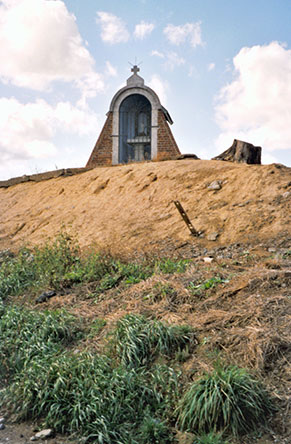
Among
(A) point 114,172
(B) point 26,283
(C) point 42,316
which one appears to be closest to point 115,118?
(A) point 114,172

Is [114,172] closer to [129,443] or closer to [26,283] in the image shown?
[26,283]

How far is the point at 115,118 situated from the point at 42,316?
11934mm

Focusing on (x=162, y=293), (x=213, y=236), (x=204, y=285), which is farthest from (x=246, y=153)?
(x=162, y=293)

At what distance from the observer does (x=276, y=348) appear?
3.73 meters

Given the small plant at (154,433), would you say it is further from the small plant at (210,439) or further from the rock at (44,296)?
the rock at (44,296)

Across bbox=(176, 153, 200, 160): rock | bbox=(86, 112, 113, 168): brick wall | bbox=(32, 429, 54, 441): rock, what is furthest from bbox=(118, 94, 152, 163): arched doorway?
bbox=(32, 429, 54, 441): rock

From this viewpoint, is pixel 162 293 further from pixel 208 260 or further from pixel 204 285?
pixel 208 260

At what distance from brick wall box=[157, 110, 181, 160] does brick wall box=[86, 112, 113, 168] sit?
1.89 m

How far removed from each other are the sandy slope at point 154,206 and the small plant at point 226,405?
3974mm

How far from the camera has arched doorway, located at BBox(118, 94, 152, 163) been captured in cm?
1656

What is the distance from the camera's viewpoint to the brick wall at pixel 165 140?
1522cm

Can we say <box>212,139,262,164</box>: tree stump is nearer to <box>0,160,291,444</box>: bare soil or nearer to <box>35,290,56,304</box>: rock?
<box>0,160,291,444</box>: bare soil

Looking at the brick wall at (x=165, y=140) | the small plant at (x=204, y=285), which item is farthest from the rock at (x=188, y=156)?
the small plant at (x=204, y=285)

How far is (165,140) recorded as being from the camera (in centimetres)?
1531
